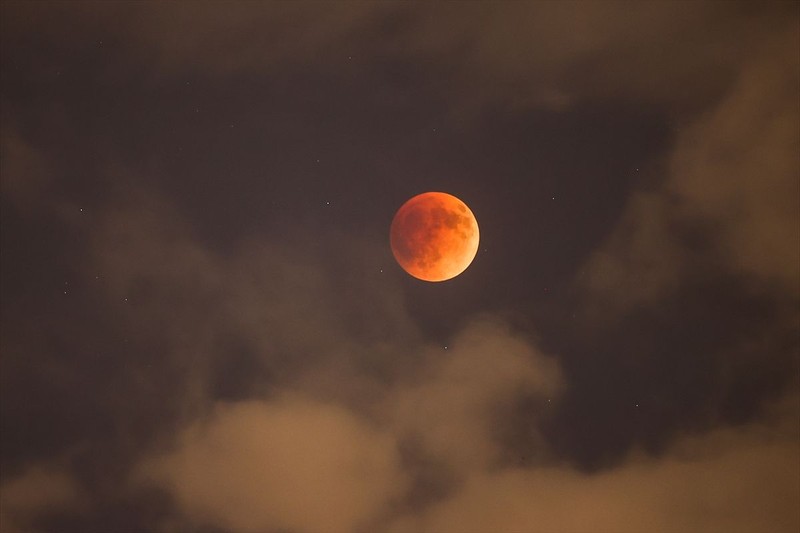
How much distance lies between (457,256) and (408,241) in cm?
229

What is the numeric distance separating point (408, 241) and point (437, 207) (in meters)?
2.12

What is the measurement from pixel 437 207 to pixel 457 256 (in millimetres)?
2461

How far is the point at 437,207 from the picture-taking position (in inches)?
1160

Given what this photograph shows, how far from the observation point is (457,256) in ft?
94.9

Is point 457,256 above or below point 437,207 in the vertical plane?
below

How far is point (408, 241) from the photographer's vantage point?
94.9 feet
